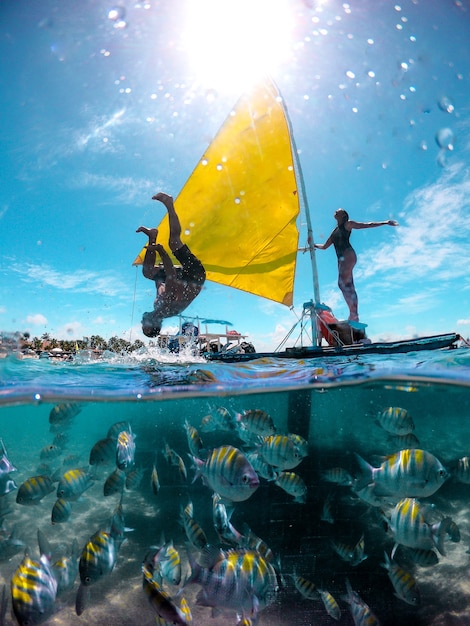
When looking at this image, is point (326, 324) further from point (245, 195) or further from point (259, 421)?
point (245, 195)

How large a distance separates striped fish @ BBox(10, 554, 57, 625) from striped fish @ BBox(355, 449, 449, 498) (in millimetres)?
3033

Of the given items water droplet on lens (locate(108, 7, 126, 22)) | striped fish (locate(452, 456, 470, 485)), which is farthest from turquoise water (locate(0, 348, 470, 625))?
water droplet on lens (locate(108, 7, 126, 22))

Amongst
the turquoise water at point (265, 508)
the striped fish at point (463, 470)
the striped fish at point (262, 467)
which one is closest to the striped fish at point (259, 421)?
the striped fish at point (262, 467)

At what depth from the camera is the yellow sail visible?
36.2 ft

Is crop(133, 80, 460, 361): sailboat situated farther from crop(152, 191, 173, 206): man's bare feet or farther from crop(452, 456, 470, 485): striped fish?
crop(452, 456, 470, 485): striped fish

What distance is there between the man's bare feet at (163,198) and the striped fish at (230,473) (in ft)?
13.6

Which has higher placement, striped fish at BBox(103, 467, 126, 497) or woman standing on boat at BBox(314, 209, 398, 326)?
woman standing on boat at BBox(314, 209, 398, 326)

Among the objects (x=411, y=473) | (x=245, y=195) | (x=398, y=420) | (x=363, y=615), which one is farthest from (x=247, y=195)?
(x=363, y=615)

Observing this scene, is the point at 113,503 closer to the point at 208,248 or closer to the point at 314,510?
the point at 314,510

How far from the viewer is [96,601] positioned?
240 inches

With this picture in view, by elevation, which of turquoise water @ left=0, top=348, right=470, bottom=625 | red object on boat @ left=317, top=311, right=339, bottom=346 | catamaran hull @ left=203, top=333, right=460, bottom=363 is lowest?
turquoise water @ left=0, top=348, right=470, bottom=625

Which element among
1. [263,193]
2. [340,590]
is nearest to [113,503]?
[340,590]

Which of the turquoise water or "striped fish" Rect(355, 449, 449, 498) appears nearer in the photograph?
"striped fish" Rect(355, 449, 449, 498)

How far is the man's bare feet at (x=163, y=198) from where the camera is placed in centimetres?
625
